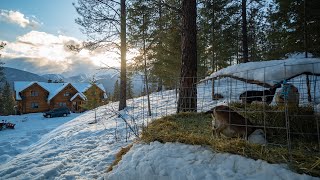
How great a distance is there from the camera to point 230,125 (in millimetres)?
4156

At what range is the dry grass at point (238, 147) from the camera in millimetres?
2785

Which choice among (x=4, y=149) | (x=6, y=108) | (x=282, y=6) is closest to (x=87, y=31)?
(x=4, y=149)

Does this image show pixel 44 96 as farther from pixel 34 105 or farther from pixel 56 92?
pixel 56 92

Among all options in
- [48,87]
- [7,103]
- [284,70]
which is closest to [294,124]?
[284,70]

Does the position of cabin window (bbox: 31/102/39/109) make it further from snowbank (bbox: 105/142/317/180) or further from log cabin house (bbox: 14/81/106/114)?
snowbank (bbox: 105/142/317/180)

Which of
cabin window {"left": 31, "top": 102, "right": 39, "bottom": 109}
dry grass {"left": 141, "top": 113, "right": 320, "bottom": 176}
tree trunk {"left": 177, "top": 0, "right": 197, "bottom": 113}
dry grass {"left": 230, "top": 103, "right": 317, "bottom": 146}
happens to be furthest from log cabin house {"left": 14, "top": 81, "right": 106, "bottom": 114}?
dry grass {"left": 230, "top": 103, "right": 317, "bottom": 146}

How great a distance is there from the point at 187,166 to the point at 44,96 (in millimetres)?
42907

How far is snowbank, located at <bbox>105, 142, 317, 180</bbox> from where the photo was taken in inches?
111

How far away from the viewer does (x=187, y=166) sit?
Answer: 3.27 m

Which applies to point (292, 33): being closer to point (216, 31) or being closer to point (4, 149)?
point (216, 31)

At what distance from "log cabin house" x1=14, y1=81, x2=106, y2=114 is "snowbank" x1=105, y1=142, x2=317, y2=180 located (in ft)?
119

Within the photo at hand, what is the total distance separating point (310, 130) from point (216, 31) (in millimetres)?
16873

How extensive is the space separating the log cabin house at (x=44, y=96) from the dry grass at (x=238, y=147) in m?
35.4

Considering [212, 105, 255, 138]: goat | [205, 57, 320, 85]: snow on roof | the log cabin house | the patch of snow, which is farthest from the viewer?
the log cabin house
